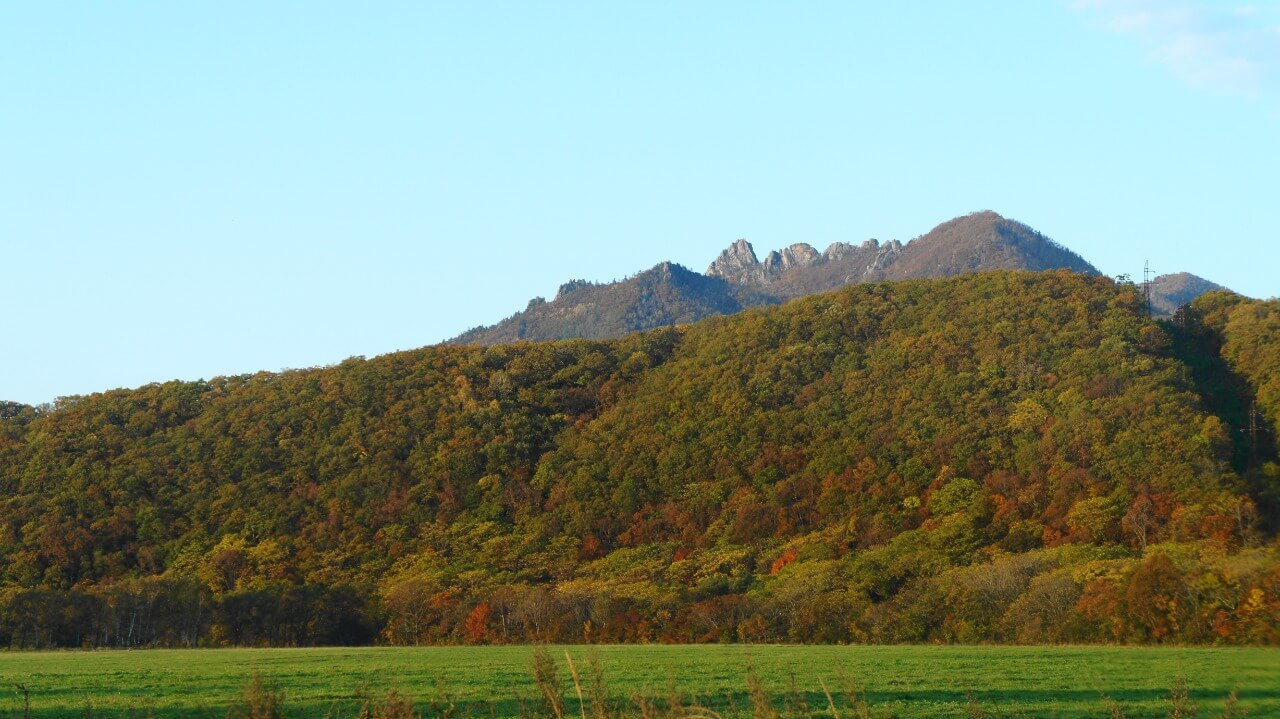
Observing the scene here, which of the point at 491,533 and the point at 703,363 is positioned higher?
the point at 703,363

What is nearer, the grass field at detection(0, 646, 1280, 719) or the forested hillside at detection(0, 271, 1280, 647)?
the grass field at detection(0, 646, 1280, 719)

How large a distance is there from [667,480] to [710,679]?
2103 inches

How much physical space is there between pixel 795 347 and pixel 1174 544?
7239cm

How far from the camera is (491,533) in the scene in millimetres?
75688

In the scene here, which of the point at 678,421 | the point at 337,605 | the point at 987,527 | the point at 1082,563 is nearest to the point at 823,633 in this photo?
the point at 1082,563

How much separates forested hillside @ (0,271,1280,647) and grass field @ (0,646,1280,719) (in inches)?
162

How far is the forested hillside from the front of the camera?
2029 inches

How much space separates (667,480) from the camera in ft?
257

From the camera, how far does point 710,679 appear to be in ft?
81.3

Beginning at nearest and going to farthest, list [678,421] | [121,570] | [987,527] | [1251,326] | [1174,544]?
[1174,544] → [987,527] → [121,570] → [1251,326] → [678,421]

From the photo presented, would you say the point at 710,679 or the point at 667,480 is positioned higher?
the point at 667,480

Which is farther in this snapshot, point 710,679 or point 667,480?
point 667,480

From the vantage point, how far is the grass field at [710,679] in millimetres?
Answer: 16375

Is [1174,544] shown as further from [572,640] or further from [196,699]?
[572,640]
